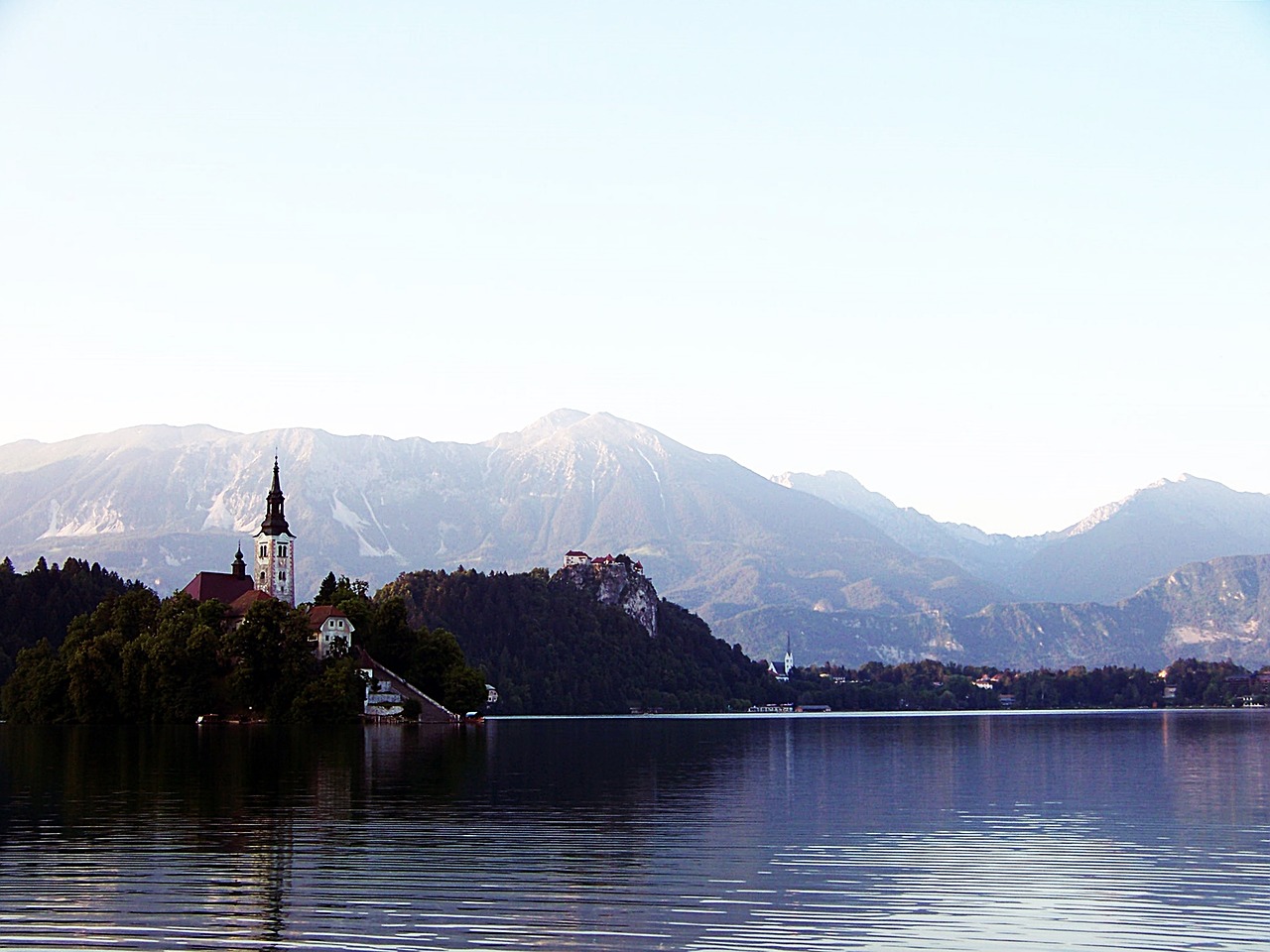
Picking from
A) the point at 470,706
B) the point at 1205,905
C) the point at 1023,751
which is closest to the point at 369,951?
the point at 1205,905

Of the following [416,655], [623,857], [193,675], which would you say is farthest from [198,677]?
[623,857]

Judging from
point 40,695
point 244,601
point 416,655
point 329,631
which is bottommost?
point 40,695

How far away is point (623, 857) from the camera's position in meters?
41.8

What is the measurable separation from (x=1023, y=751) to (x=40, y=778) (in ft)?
217

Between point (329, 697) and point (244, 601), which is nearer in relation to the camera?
point (329, 697)

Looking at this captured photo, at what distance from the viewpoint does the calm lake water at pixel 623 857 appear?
3097 cm

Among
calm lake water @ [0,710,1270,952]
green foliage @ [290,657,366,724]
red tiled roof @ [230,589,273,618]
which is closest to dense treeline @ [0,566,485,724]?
green foliage @ [290,657,366,724]

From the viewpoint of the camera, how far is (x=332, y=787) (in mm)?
65062

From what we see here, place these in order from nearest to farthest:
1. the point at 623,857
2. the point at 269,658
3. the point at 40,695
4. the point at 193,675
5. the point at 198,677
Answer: the point at 623,857 → the point at 193,675 → the point at 198,677 → the point at 269,658 → the point at 40,695

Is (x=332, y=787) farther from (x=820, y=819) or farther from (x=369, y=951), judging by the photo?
(x=369, y=951)

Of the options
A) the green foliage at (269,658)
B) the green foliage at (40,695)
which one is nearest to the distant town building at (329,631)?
the green foliage at (269,658)

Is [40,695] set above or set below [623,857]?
below

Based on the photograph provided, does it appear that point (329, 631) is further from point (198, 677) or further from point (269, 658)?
point (198, 677)

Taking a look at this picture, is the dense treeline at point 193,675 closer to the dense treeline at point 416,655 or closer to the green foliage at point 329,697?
the green foliage at point 329,697
